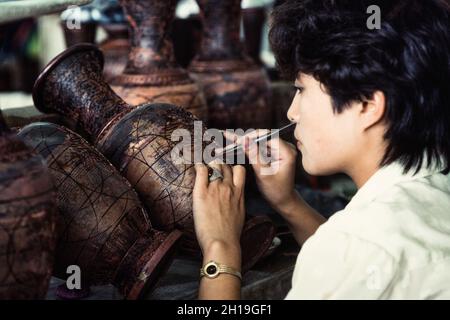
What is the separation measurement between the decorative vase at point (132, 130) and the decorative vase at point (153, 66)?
52cm

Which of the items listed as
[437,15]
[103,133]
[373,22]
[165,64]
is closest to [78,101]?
[103,133]

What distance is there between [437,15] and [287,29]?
1.16ft

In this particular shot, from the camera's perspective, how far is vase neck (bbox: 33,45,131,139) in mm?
1902

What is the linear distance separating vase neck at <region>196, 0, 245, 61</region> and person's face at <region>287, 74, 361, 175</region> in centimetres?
136

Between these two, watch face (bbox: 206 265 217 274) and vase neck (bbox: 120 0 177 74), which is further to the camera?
vase neck (bbox: 120 0 177 74)

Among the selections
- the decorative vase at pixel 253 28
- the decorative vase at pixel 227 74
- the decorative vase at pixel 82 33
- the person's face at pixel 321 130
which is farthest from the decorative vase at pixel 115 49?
the person's face at pixel 321 130

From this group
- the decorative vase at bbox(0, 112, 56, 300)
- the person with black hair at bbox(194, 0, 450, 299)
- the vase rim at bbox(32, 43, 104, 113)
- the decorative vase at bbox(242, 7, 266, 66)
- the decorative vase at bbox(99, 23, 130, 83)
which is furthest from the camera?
the decorative vase at bbox(242, 7, 266, 66)

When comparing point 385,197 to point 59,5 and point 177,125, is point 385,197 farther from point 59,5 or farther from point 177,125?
point 59,5

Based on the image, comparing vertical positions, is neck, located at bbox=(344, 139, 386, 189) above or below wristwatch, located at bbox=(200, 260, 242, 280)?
above

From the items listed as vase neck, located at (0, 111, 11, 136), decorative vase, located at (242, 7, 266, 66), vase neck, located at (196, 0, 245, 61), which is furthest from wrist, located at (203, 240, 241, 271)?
decorative vase, located at (242, 7, 266, 66)

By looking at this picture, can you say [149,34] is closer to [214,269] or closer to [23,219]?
[214,269]

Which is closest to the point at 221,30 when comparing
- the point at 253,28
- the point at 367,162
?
the point at 253,28

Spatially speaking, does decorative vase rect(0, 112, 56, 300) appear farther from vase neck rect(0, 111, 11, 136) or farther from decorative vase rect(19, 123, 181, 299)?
decorative vase rect(19, 123, 181, 299)

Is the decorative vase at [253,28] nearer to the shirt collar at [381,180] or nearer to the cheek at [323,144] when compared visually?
the cheek at [323,144]
